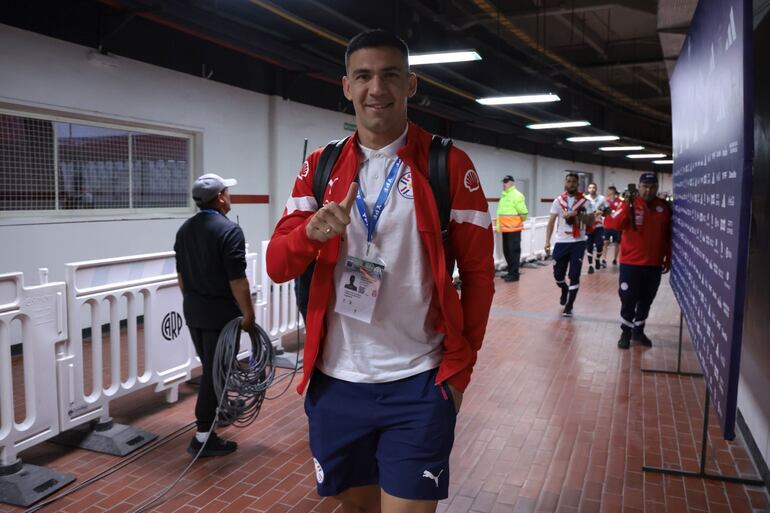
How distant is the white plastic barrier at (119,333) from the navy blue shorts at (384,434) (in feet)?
7.87

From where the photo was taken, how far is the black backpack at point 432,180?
1782 millimetres

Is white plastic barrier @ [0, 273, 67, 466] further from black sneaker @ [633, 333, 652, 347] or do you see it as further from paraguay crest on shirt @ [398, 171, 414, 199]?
black sneaker @ [633, 333, 652, 347]

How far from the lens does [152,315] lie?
14.1ft

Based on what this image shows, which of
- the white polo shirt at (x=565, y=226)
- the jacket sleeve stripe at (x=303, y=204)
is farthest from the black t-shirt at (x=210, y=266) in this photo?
the white polo shirt at (x=565, y=226)

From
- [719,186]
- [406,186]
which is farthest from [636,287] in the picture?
[406,186]

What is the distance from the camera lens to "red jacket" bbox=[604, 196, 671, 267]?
5723 millimetres

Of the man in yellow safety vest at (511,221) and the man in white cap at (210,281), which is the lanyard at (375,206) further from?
the man in yellow safety vest at (511,221)

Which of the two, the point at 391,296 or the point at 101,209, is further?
the point at 101,209

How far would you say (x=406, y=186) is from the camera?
5.84 feet

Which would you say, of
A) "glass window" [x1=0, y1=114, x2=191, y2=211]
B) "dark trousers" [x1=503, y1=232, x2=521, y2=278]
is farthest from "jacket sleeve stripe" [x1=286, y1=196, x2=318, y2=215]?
"dark trousers" [x1=503, y1=232, x2=521, y2=278]

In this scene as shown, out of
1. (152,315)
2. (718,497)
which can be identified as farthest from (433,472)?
(152,315)

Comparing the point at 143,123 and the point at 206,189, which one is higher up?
the point at 143,123

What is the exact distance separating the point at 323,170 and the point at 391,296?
462mm

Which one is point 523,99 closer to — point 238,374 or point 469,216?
point 238,374
